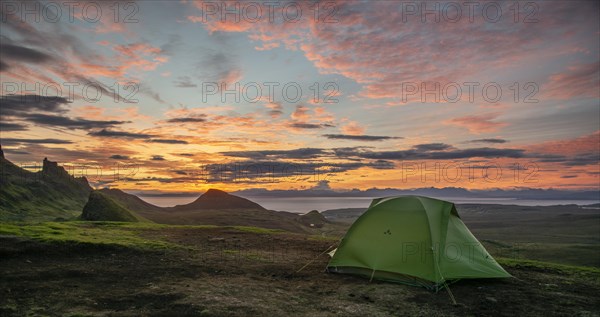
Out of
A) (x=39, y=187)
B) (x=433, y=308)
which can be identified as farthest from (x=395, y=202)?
(x=39, y=187)

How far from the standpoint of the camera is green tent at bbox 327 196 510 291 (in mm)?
14578

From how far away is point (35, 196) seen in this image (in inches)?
5960

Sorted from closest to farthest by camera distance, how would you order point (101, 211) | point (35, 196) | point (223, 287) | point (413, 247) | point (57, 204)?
point (223, 287) < point (413, 247) < point (101, 211) < point (35, 196) < point (57, 204)

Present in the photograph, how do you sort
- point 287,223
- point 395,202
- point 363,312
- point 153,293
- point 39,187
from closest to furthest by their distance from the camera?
point 363,312 → point 153,293 → point 395,202 → point 39,187 → point 287,223

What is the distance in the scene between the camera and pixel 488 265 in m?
15.6

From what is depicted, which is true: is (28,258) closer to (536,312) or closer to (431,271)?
(431,271)

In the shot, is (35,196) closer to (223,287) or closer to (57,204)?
(57,204)

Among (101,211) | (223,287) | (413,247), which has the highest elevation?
(413,247)

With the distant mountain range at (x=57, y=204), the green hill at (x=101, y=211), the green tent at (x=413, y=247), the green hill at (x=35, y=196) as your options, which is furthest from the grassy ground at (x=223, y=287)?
the green hill at (x=35, y=196)

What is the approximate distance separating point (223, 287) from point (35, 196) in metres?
175

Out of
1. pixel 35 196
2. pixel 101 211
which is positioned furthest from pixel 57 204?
pixel 101 211

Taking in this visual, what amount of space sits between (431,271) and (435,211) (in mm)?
3039

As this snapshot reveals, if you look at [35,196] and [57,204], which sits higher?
[35,196]

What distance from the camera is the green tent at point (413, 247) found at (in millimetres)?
14578
